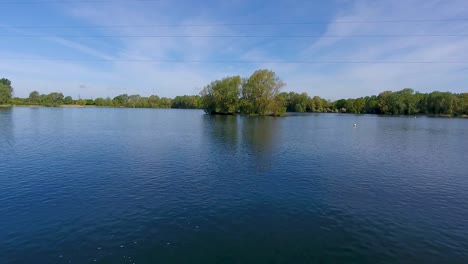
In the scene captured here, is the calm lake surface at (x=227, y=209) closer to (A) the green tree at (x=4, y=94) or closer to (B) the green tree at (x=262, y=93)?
(B) the green tree at (x=262, y=93)

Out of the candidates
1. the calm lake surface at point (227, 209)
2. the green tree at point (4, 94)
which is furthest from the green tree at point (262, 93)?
the green tree at point (4, 94)

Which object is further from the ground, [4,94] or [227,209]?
[4,94]

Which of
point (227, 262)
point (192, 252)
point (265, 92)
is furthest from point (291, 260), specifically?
point (265, 92)

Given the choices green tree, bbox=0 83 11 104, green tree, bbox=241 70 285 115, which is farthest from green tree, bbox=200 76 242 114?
green tree, bbox=0 83 11 104

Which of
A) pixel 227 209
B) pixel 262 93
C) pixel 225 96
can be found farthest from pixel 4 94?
pixel 227 209

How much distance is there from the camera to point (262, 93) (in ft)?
411

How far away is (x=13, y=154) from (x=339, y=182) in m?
33.9

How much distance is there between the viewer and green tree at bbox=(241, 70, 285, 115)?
124 metres

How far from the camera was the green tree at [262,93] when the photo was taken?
12400 cm

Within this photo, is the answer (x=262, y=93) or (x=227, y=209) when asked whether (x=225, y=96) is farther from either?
(x=227, y=209)

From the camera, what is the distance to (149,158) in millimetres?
31234

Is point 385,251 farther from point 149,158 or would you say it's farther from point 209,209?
point 149,158

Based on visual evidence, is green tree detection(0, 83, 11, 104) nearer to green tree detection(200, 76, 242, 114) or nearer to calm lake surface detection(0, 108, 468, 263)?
green tree detection(200, 76, 242, 114)

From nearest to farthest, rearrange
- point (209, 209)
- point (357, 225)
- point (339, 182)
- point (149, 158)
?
point (357, 225)
point (209, 209)
point (339, 182)
point (149, 158)
